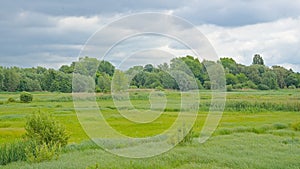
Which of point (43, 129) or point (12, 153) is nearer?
point (12, 153)

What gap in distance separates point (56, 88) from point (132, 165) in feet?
253

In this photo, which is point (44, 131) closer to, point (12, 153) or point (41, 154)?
point (12, 153)

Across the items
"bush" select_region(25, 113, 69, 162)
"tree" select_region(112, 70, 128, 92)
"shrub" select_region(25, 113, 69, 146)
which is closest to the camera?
"tree" select_region(112, 70, 128, 92)


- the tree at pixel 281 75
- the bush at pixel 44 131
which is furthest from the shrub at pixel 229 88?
the bush at pixel 44 131

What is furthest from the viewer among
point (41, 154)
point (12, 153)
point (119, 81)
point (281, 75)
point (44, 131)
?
point (281, 75)

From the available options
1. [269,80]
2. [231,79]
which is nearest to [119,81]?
[231,79]

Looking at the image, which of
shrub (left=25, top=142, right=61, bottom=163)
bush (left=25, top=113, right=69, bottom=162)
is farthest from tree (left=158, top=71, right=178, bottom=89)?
shrub (left=25, top=142, right=61, bottom=163)

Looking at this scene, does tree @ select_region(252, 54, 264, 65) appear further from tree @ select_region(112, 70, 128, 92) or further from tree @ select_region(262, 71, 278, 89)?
tree @ select_region(112, 70, 128, 92)

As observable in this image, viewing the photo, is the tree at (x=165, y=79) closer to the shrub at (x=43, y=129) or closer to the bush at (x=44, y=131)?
the bush at (x=44, y=131)

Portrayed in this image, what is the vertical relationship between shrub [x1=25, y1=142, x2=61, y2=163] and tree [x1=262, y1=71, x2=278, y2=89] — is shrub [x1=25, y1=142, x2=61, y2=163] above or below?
below

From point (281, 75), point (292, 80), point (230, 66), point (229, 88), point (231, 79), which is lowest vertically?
point (229, 88)

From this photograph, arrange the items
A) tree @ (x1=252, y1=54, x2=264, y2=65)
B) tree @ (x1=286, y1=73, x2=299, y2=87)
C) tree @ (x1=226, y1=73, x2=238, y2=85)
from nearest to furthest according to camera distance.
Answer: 1. tree @ (x1=226, y1=73, x2=238, y2=85)
2. tree @ (x1=286, y1=73, x2=299, y2=87)
3. tree @ (x1=252, y1=54, x2=264, y2=65)

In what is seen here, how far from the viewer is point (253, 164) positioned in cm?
1478

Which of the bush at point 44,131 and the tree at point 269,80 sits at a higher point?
the tree at point 269,80
